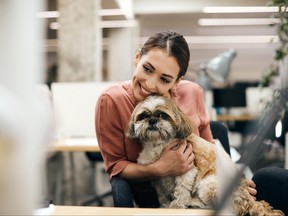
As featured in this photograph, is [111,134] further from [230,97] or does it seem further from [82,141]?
[230,97]

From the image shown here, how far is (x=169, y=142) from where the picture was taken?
168 centimetres

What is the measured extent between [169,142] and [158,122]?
0.33 ft

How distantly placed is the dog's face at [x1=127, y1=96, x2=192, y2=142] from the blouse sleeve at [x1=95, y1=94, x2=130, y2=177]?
0.07m

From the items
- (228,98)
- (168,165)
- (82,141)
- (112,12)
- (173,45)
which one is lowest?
(228,98)

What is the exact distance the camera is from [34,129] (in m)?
0.62

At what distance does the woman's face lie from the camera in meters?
1.53

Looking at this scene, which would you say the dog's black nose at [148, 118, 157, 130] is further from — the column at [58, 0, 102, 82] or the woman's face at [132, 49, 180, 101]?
the column at [58, 0, 102, 82]

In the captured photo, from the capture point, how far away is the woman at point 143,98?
1.54m

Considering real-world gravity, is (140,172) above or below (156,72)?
below

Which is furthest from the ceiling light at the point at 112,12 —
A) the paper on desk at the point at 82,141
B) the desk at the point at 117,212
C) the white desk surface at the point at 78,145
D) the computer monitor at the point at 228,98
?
the desk at the point at 117,212

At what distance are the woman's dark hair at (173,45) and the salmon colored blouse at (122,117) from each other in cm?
12

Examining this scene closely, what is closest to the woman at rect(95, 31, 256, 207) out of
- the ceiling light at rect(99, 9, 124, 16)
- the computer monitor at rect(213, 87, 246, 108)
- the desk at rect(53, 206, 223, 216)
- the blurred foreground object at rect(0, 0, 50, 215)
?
the desk at rect(53, 206, 223, 216)

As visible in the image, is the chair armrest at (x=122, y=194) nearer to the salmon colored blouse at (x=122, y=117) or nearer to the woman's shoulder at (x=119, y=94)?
the salmon colored blouse at (x=122, y=117)

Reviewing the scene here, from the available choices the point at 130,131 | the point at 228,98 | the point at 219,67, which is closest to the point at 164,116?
the point at 130,131
